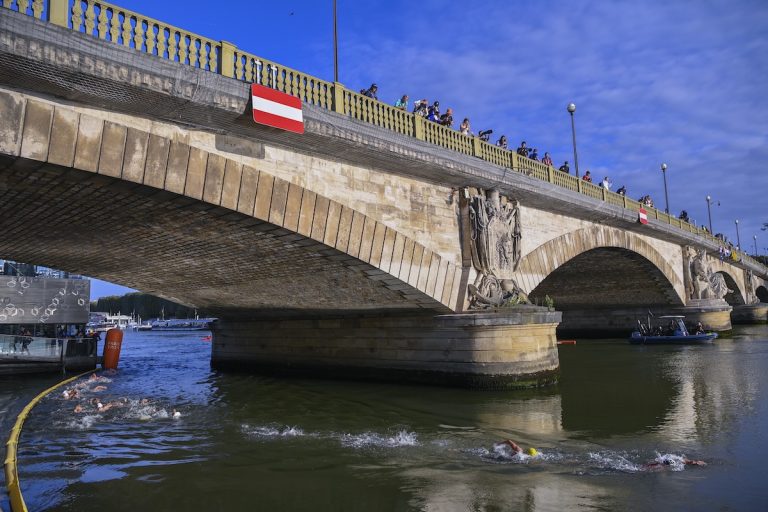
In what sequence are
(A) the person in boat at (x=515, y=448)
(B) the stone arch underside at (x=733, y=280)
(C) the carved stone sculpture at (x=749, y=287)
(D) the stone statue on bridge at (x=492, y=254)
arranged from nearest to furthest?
(A) the person in boat at (x=515, y=448) → (D) the stone statue on bridge at (x=492, y=254) → (B) the stone arch underside at (x=733, y=280) → (C) the carved stone sculpture at (x=749, y=287)

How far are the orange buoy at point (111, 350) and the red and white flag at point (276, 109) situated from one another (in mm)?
18347

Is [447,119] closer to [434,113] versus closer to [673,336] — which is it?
[434,113]

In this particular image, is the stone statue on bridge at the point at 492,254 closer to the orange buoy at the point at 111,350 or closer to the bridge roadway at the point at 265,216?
the bridge roadway at the point at 265,216

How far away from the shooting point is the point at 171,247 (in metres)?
14.1

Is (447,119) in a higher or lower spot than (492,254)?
higher

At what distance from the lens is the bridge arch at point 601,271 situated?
20266 millimetres

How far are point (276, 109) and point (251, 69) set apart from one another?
1065 mm

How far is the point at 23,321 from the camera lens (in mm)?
21906

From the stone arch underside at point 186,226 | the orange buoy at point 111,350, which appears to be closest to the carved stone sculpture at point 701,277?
the stone arch underside at point 186,226

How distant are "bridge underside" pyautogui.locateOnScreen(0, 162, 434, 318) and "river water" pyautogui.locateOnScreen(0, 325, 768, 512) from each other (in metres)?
3.16

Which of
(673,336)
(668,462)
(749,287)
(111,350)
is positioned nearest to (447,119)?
(668,462)

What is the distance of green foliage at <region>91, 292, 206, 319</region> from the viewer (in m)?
144

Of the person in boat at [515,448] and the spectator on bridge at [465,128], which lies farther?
the spectator on bridge at [465,128]

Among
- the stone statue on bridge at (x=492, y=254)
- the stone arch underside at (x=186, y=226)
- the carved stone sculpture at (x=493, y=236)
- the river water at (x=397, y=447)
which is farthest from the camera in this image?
the carved stone sculpture at (x=493, y=236)
